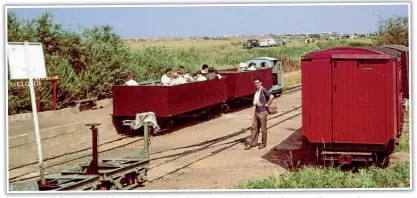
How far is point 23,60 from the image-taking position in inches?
320

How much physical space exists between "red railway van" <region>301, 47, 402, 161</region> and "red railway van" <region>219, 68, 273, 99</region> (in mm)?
10523

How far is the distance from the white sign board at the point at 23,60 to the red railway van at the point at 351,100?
15.3ft

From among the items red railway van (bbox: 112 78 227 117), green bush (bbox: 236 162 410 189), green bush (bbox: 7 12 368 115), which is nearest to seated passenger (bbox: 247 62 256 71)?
green bush (bbox: 7 12 368 115)

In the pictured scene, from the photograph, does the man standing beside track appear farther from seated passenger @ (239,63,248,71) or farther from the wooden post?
seated passenger @ (239,63,248,71)

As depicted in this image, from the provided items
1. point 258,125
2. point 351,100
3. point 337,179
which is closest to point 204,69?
point 258,125

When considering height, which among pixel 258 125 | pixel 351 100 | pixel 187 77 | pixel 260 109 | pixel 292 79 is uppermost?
pixel 187 77

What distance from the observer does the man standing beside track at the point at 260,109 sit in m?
13.2

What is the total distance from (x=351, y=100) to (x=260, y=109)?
11.0 feet

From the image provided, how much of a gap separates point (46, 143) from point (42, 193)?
5534 millimetres

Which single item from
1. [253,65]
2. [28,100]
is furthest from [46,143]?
[253,65]

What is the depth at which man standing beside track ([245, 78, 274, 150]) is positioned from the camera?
43.4ft

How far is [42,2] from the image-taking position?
9602 mm

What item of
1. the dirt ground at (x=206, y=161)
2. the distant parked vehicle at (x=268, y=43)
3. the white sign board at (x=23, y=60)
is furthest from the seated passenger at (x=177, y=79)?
the distant parked vehicle at (x=268, y=43)

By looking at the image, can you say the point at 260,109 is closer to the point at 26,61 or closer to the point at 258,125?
the point at 258,125
